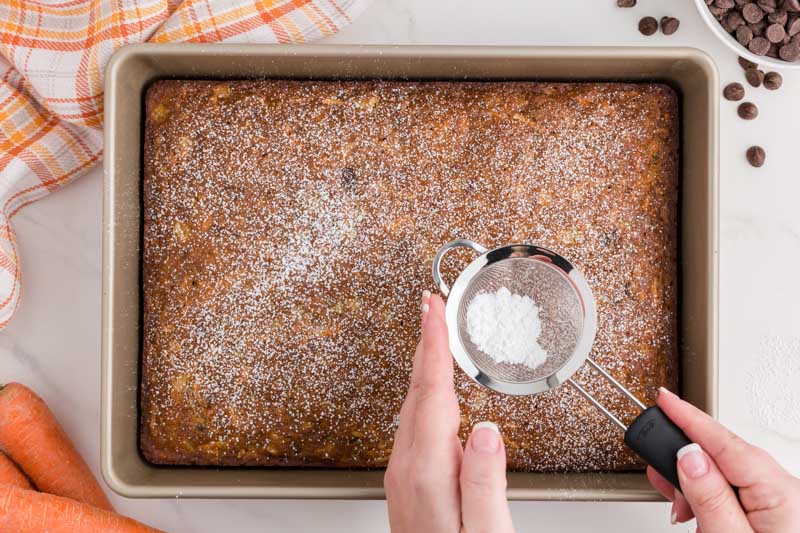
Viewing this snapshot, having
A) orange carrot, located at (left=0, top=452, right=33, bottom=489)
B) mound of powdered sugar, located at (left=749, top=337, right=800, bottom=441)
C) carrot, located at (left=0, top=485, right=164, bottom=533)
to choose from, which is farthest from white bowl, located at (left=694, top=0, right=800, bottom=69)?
orange carrot, located at (left=0, top=452, right=33, bottom=489)

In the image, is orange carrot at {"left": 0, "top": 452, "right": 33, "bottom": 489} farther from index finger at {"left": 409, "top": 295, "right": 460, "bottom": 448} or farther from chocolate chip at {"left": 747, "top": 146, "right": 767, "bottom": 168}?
chocolate chip at {"left": 747, "top": 146, "right": 767, "bottom": 168}

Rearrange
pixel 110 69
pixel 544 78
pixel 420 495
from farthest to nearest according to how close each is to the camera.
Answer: pixel 544 78 < pixel 110 69 < pixel 420 495

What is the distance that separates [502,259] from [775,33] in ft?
2.71

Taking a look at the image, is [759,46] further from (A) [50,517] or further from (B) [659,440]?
(A) [50,517]

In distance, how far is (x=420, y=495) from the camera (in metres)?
1.31

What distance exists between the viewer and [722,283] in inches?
69.1

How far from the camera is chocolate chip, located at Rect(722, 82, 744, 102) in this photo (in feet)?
5.59

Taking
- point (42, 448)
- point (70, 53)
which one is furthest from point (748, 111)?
point (42, 448)

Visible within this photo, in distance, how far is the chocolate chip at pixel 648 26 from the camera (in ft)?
5.58

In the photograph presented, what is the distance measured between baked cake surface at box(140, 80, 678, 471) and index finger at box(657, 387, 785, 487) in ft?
0.74

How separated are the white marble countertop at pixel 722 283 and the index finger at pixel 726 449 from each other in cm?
47

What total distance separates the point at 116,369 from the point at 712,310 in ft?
4.08

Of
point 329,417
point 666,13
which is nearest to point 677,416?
point 329,417

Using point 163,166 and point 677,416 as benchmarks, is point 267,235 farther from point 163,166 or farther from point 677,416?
point 677,416
